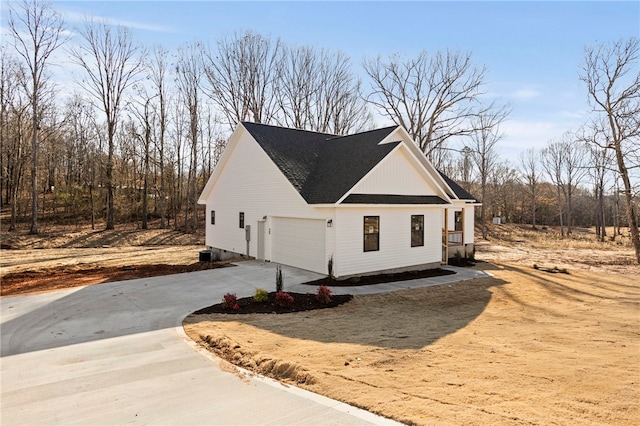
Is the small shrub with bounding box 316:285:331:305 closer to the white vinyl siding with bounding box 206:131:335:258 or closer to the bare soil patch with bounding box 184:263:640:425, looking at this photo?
the bare soil patch with bounding box 184:263:640:425

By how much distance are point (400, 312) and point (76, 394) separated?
7593mm

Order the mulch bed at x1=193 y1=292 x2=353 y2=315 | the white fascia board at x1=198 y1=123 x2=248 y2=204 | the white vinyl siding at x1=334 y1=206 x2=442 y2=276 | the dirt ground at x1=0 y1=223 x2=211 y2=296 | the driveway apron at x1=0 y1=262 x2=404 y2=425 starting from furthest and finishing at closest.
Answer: the white fascia board at x1=198 y1=123 x2=248 y2=204 < the white vinyl siding at x1=334 y1=206 x2=442 y2=276 < the dirt ground at x1=0 y1=223 x2=211 y2=296 < the mulch bed at x1=193 y1=292 x2=353 y2=315 < the driveway apron at x1=0 y1=262 x2=404 y2=425

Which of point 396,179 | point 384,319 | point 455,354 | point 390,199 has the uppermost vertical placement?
point 396,179

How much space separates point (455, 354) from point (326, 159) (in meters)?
12.7

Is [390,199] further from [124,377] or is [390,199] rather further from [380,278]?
[124,377]

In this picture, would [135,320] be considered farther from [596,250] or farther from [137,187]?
[137,187]

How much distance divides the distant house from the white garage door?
0.04 meters

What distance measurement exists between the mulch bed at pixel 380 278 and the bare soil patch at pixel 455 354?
189 centimetres

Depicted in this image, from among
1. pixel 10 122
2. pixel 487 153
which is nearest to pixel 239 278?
pixel 10 122

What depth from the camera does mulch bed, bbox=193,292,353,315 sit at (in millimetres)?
9906

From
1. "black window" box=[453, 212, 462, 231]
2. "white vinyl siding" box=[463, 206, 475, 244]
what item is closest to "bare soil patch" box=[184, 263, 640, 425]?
"white vinyl siding" box=[463, 206, 475, 244]

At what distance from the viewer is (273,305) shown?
1052 cm

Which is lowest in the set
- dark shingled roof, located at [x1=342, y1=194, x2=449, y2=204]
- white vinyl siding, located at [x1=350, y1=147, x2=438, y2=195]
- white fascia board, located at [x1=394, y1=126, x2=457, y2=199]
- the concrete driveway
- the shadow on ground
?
the shadow on ground

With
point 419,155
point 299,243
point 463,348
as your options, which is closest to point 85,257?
point 299,243
